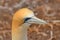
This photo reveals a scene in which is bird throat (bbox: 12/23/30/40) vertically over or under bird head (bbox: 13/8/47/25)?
under

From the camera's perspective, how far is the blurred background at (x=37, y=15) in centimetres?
208

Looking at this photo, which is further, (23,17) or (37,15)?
(37,15)

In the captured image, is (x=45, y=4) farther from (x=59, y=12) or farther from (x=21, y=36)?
(x=21, y=36)

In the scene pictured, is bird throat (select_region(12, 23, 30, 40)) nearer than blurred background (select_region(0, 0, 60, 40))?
Yes

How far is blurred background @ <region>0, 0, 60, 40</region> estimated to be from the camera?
208cm

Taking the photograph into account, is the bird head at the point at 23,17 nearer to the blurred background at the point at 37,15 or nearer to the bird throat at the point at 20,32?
the bird throat at the point at 20,32

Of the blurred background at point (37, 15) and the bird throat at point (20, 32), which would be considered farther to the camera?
the blurred background at point (37, 15)

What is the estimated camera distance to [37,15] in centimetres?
208

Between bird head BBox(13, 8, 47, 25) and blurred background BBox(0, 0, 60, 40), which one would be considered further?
blurred background BBox(0, 0, 60, 40)

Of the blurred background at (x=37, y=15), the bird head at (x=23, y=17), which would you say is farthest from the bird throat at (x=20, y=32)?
the blurred background at (x=37, y=15)

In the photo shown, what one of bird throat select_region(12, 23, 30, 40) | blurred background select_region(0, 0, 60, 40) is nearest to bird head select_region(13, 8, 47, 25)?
bird throat select_region(12, 23, 30, 40)

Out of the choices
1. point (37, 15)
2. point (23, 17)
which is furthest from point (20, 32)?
point (37, 15)

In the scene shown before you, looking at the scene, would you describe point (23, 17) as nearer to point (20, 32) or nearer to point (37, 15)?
point (20, 32)

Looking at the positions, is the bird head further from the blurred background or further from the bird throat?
the blurred background
